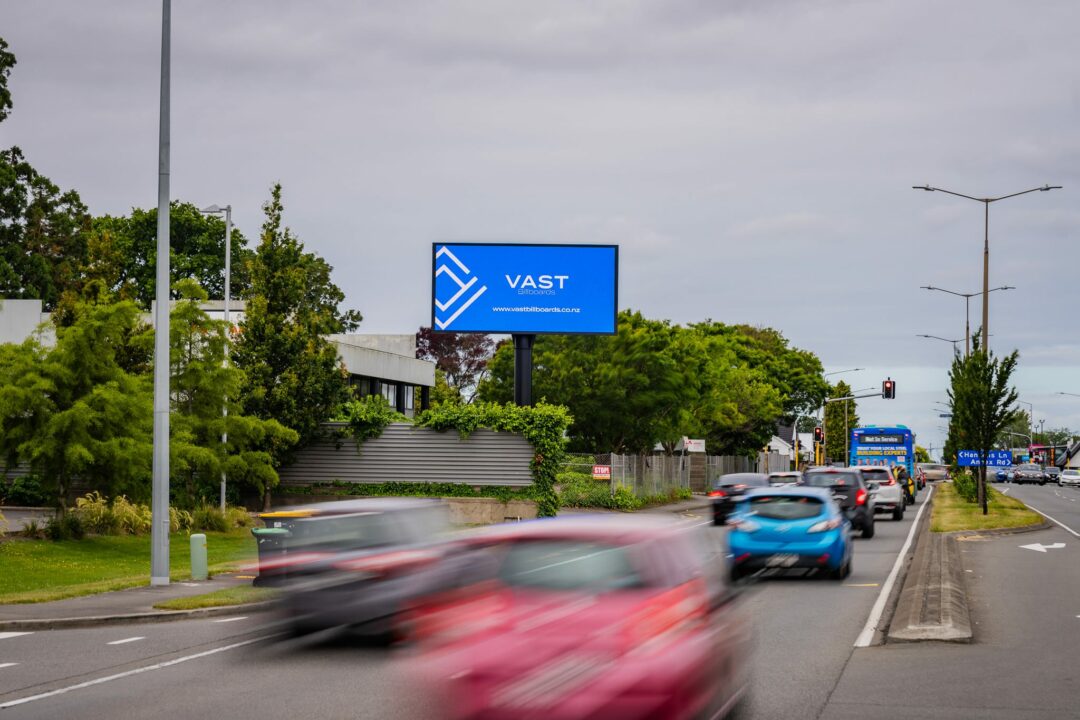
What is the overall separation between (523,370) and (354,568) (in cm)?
2850

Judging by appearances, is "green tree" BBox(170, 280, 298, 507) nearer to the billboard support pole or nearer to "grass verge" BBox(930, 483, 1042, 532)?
the billboard support pole

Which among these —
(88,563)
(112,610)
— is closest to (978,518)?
(88,563)

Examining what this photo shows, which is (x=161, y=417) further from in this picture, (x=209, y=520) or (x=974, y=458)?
(x=974, y=458)

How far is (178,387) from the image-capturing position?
32.6m

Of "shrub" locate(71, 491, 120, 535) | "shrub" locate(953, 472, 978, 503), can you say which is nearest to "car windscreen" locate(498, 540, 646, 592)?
"shrub" locate(71, 491, 120, 535)

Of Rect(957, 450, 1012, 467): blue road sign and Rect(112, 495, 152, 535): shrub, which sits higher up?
Rect(957, 450, 1012, 467): blue road sign

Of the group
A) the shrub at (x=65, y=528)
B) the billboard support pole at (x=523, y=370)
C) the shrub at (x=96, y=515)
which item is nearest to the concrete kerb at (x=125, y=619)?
the shrub at (x=65, y=528)

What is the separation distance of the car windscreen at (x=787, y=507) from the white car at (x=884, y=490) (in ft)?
64.2

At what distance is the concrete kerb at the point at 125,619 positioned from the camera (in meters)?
15.7

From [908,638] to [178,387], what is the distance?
76.6 ft

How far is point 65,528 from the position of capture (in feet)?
90.4

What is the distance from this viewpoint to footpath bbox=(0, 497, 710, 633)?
1586cm

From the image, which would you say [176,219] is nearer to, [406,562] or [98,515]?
[98,515]

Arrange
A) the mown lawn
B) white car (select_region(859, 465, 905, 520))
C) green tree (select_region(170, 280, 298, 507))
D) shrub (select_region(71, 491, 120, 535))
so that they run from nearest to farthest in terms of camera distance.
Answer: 1. the mown lawn
2. shrub (select_region(71, 491, 120, 535))
3. green tree (select_region(170, 280, 298, 507))
4. white car (select_region(859, 465, 905, 520))
